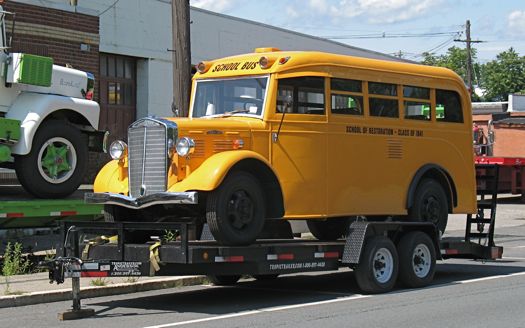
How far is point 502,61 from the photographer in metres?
90.4

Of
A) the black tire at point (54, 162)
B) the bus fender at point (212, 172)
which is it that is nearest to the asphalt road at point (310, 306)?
the bus fender at point (212, 172)

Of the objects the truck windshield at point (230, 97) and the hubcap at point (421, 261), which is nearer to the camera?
the truck windshield at point (230, 97)

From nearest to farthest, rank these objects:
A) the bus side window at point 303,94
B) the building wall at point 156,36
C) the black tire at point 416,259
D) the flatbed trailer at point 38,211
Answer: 1. the bus side window at point 303,94
2. the black tire at point 416,259
3. the flatbed trailer at point 38,211
4. the building wall at point 156,36

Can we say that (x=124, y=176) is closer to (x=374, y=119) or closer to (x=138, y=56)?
(x=374, y=119)

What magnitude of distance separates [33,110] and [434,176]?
19.5ft

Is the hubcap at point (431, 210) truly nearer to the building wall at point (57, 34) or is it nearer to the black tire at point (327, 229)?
the black tire at point (327, 229)

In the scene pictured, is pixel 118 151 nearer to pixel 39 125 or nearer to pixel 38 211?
pixel 38 211

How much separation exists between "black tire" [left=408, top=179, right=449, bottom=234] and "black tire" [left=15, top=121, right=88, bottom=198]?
16.5ft

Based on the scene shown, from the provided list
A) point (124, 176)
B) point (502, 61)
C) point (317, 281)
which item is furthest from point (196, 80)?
point (502, 61)

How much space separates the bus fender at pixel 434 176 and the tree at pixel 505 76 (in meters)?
79.2

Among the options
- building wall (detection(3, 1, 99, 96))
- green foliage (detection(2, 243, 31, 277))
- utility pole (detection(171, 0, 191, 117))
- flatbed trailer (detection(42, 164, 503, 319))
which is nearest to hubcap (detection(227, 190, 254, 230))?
flatbed trailer (detection(42, 164, 503, 319))

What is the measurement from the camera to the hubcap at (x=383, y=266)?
10776 millimetres

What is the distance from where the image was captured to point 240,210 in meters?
9.52

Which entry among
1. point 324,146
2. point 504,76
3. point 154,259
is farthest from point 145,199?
point 504,76
